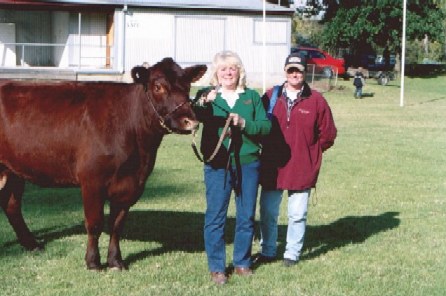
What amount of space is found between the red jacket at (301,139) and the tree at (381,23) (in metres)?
48.3

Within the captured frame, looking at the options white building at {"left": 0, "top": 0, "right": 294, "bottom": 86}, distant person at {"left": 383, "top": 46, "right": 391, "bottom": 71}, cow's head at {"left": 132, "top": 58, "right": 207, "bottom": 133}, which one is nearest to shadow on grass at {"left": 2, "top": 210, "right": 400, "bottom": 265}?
cow's head at {"left": 132, "top": 58, "right": 207, "bottom": 133}

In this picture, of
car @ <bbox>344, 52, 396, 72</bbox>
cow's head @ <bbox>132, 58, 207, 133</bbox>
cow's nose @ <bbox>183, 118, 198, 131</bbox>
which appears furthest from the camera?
car @ <bbox>344, 52, 396, 72</bbox>

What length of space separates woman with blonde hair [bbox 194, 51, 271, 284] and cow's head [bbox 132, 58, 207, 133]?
25 centimetres

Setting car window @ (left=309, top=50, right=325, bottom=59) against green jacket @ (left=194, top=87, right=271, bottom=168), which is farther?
car window @ (left=309, top=50, right=325, bottom=59)

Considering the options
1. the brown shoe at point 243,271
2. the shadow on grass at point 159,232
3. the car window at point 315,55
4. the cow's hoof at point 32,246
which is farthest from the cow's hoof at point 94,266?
the car window at point 315,55

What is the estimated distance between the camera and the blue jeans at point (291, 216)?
7.67 metres

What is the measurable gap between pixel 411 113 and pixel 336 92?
31.7ft

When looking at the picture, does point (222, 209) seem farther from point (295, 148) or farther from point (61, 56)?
point (61, 56)

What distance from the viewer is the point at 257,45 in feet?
136

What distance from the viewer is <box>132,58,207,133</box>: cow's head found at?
659 cm

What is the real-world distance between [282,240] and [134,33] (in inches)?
1252

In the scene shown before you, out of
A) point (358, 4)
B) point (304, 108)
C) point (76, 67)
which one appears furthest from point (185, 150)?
point (358, 4)

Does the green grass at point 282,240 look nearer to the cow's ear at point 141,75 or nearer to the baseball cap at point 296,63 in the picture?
the cow's ear at point 141,75

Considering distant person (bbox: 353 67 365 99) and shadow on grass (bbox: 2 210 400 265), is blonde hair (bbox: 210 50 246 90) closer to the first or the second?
shadow on grass (bbox: 2 210 400 265)
